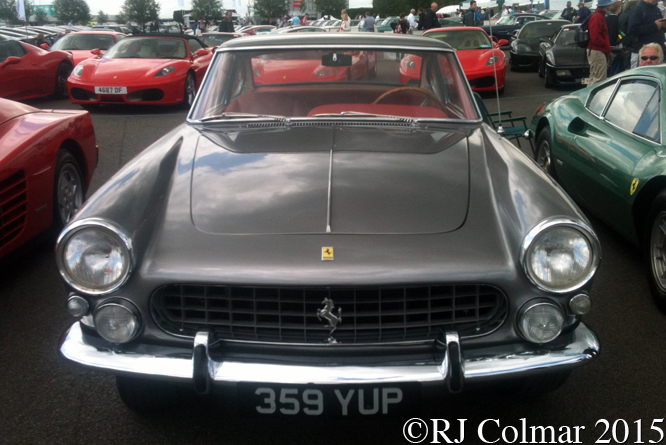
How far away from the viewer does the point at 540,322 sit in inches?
84.9

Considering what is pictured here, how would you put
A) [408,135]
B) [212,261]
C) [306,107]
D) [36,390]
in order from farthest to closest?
1. [306,107]
2. [408,135]
3. [36,390]
4. [212,261]

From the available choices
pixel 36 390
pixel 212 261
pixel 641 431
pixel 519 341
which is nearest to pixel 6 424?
pixel 36 390

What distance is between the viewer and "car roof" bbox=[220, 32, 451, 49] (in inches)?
136

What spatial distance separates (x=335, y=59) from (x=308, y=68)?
0.80 ft

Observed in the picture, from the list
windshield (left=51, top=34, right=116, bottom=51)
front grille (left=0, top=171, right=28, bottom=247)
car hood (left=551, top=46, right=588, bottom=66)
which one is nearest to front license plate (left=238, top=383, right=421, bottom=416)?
front grille (left=0, top=171, right=28, bottom=247)

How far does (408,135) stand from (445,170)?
445 millimetres

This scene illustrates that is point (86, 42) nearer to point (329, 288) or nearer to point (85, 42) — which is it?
point (85, 42)

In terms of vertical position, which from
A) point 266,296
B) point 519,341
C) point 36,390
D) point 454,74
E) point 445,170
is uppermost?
point 454,74

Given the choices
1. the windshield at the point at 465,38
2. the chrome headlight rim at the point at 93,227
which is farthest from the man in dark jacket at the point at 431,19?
the chrome headlight rim at the point at 93,227

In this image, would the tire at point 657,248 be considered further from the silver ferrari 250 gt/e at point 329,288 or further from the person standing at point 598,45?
the person standing at point 598,45

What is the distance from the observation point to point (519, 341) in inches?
85.5

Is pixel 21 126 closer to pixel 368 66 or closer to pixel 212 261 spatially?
pixel 368 66

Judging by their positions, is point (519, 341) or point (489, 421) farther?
point (489, 421)
